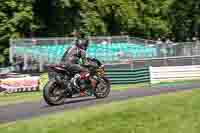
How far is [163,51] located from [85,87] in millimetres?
13397

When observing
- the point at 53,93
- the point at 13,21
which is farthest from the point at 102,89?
the point at 13,21

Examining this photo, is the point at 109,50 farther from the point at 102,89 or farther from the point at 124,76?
the point at 102,89

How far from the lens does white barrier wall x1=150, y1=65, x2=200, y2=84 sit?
2412 centimetres

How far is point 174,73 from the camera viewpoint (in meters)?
24.7

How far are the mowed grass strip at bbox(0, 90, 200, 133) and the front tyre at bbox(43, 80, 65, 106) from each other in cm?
343

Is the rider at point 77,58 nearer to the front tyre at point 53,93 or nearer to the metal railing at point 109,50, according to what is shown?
the front tyre at point 53,93

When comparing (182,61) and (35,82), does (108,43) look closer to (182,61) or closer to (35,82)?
(182,61)

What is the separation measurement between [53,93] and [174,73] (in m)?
11.0

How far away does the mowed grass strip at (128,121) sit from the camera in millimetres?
9328

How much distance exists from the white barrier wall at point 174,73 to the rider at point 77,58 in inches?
342

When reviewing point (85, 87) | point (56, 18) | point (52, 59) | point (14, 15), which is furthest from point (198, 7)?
point (85, 87)

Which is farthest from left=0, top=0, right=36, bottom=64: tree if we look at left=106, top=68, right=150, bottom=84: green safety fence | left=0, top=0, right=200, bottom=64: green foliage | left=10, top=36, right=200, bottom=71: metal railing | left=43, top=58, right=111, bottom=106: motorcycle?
left=43, top=58, right=111, bottom=106: motorcycle

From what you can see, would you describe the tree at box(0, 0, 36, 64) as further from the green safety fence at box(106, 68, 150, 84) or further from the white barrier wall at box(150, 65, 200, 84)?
the white barrier wall at box(150, 65, 200, 84)

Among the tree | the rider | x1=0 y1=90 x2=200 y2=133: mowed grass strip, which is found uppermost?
the tree
